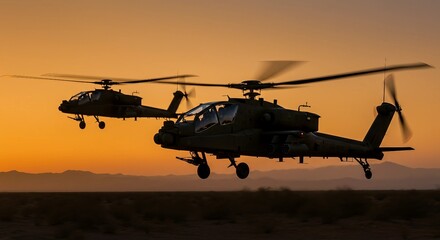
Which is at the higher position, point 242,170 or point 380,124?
point 380,124

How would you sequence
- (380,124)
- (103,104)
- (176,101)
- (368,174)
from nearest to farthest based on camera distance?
1. (368,174)
2. (380,124)
3. (103,104)
4. (176,101)

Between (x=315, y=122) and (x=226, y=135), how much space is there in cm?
483

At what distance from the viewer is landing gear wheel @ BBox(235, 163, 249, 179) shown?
1144 inches

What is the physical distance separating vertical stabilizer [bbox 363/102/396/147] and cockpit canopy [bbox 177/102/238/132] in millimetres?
11002

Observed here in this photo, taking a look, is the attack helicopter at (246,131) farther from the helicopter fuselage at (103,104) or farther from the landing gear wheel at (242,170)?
the helicopter fuselage at (103,104)
